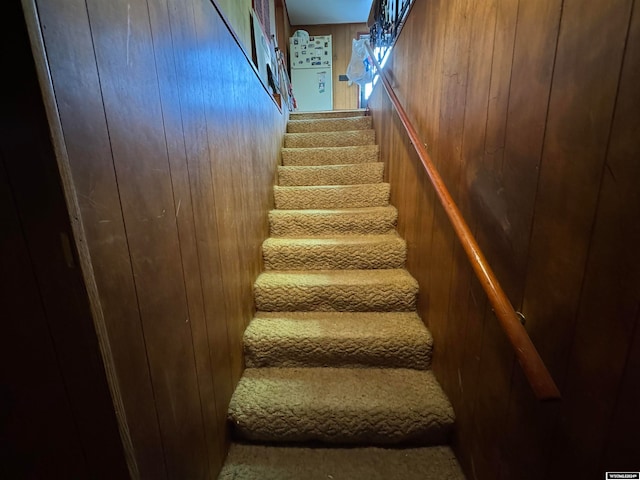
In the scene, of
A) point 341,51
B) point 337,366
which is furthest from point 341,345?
point 341,51

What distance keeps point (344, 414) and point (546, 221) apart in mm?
945

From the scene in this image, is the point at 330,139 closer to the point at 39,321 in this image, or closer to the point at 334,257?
the point at 334,257

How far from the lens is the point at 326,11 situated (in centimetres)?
468

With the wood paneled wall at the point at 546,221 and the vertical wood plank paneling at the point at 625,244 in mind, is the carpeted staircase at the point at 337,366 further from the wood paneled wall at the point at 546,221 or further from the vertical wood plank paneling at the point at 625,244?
the vertical wood plank paneling at the point at 625,244

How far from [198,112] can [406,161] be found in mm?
1119

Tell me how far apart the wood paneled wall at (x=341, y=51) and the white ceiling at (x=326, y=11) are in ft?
0.35

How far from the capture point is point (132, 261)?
0.56m

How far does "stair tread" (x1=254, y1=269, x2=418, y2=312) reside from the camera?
1415 millimetres

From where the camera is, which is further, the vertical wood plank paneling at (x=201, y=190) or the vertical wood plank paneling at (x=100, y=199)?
the vertical wood plank paneling at (x=201, y=190)

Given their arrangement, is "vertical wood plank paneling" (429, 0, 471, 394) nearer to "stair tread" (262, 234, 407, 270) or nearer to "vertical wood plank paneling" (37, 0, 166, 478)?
"stair tread" (262, 234, 407, 270)

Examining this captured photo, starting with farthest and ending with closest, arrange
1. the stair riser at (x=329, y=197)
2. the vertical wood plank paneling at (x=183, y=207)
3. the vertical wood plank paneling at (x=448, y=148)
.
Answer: the stair riser at (x=329, y=197) → the vertical wood plank paneling at (x=448, y=148) → the vertical wood plank paneling at (x=183, y=207)

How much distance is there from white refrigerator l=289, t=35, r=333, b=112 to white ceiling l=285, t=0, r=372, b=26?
0.29 metres

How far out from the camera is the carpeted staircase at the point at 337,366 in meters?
1.05

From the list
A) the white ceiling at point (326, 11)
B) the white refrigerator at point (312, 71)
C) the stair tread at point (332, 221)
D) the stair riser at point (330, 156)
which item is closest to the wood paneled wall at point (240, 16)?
the stair riser at point (330, 156)
